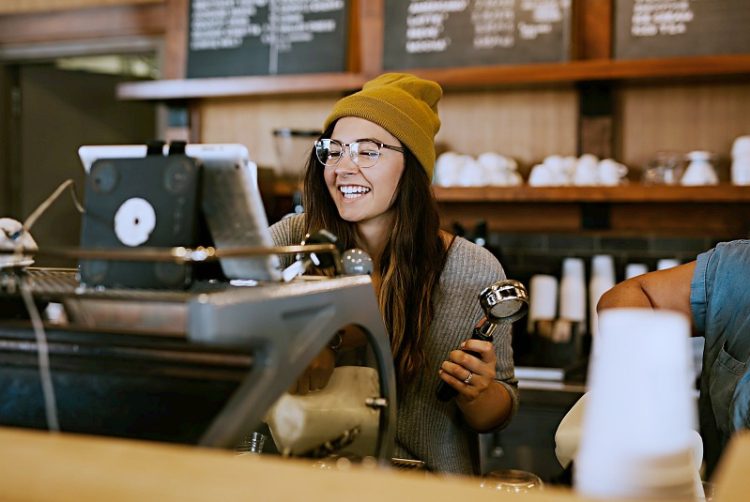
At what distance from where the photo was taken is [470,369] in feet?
5.04

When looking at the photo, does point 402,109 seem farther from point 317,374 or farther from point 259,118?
point 259,118

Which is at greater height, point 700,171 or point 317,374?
point 700,171

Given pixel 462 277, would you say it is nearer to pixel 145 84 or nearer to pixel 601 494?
pixel 601 494

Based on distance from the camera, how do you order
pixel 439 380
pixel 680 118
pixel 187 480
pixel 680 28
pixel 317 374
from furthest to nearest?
pixel 680 118 → pixel 680 28 → pixel 439 380 → pixel 317 374 → pixel 187 480

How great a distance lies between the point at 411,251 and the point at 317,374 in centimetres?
86

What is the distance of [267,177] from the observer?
3549mm

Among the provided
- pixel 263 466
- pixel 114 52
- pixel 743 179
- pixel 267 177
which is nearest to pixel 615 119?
pixel 743 179

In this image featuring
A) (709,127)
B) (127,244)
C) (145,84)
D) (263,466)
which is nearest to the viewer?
(263,466)

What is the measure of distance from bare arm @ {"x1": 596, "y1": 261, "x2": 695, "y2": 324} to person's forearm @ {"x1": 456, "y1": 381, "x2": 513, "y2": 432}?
0.29 meters

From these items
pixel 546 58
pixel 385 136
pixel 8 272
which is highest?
pixel 546 58

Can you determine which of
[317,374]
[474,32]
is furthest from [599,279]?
[317,374]

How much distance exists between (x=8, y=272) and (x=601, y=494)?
82cm

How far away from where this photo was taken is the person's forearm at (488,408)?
1.64 metres

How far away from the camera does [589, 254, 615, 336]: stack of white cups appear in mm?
3061
